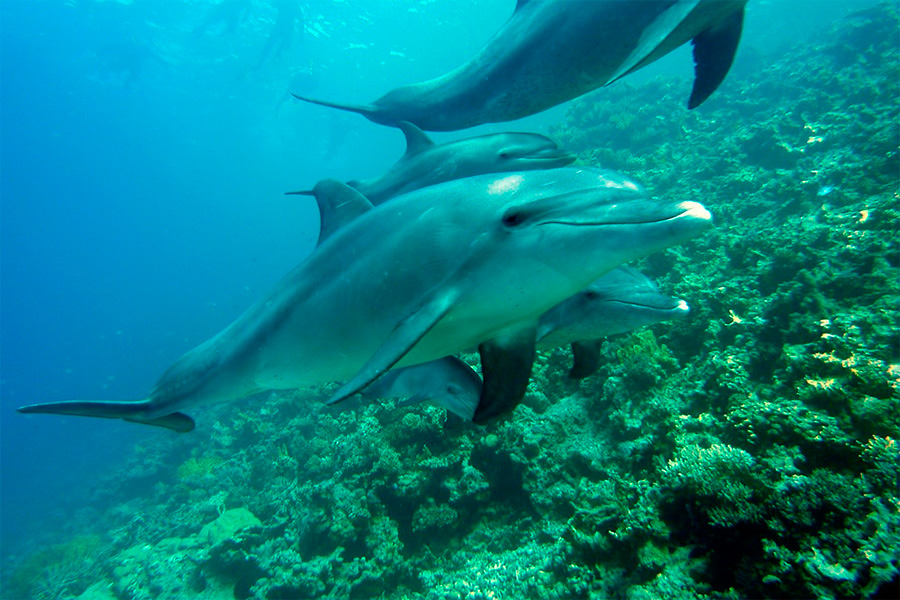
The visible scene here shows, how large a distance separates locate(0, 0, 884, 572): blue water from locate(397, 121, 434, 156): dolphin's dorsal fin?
86.0 ft

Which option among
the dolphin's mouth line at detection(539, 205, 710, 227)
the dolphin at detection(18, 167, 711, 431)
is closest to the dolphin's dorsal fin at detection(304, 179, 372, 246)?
the dolphin at detection(18, 167, 711, 431)

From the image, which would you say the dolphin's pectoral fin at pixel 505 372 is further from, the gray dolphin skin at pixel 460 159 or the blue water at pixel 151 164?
the blue water at pixel 151 164

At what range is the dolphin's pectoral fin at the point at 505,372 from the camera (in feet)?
8.13

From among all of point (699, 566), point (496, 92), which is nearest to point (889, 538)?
point (699, 566)

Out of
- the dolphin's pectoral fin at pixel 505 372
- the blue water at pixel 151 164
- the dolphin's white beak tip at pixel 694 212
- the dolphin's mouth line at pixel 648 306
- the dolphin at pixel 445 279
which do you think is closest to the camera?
the dolphin's white beak tip at pixel 694 212

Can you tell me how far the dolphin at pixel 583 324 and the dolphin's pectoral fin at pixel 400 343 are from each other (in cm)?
99

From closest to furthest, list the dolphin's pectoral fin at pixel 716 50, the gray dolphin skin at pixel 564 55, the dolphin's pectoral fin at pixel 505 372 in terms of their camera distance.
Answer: the dolphin's pectoral fin at pixel 505 372 < the gray dolphin skin at pixel 564 55 < the dolphin's pectoral fin at pixel 716 50

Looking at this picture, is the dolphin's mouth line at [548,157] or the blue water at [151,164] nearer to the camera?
the dolphin's mouth line at [548,157]

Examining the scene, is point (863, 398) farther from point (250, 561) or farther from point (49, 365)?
point (49, 365)

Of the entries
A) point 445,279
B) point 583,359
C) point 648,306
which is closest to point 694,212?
point 445,279

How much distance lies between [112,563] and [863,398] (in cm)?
1540

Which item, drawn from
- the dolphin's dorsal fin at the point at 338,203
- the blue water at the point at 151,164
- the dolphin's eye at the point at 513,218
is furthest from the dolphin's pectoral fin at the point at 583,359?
the blue water at the point at 151,164

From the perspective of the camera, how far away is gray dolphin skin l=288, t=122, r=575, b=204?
11.3 ft

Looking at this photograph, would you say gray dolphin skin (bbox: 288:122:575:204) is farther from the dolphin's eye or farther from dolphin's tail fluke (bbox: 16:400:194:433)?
dolphin's tail fluke (bbox: 16:400:194:433)
